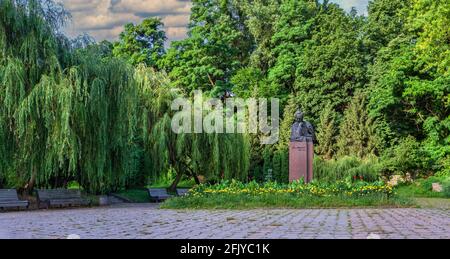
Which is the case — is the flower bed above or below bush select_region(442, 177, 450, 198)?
above

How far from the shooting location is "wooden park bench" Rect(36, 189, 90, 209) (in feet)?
65.6

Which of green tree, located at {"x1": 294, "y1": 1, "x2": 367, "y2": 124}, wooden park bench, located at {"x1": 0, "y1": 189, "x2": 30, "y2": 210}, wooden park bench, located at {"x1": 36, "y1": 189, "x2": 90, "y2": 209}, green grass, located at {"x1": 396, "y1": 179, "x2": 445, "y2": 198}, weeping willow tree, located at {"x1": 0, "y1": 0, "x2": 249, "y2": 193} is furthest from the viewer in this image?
green tree, located at {"x1": 294, "y1": 1, "x2": 367, "y2": 124}

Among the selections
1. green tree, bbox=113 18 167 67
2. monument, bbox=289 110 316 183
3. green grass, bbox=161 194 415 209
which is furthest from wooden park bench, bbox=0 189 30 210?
green tree, bbox=113 18 167 67

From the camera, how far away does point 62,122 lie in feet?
59.2

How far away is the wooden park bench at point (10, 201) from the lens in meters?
18.3

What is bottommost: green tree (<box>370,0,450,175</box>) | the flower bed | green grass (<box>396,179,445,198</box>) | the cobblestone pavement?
green grass (<box>396,179,445,198</box>)

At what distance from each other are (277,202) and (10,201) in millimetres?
8040

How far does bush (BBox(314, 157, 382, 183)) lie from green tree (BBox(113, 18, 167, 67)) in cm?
1618

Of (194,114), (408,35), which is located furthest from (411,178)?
(194,114)

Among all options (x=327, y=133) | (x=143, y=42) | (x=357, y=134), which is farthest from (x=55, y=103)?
(x=143, y=42)

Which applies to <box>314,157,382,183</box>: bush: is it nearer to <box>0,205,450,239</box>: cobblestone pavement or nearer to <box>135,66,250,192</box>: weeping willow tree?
<box>135,66,250,192</box>: weeping willow tree

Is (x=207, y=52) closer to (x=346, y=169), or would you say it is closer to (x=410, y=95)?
(x=346, y=169)

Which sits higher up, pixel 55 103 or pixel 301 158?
pixel 55 103

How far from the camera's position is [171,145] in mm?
27422
